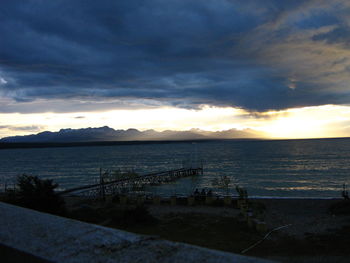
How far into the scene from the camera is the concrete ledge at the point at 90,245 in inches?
61.2

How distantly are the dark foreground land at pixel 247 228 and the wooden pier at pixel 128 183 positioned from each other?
10.9 meters

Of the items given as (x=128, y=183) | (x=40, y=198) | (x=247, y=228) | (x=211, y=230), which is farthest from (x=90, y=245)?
(x=128, y=183)

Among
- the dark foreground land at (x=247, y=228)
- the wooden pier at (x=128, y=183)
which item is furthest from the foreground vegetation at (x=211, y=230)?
the wooden pier at (x=128, y=183)

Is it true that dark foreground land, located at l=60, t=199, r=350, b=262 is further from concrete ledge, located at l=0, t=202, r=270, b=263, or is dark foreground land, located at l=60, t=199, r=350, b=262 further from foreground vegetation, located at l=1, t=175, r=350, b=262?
concrete ledge, located at l=0, t=202, r=270, b=263

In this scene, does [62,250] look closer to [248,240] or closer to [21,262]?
[21,262]

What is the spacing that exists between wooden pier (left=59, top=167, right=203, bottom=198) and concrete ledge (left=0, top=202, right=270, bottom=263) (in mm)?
24912

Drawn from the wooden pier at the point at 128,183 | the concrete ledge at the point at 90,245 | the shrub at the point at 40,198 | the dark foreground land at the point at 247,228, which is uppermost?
the concrete ledge at the point at 90,245

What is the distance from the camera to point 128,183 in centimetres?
3659

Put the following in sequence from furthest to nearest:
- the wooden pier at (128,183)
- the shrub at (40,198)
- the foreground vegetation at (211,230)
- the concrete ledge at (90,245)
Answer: the wooden pier at (128,183)
the shrub at (40,198)
the foreground vegetation at (211,230)
the concrete ledge at (90,245)

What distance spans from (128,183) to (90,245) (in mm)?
35676

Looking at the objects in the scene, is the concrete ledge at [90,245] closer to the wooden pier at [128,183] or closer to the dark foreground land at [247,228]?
the dark foreground land at [247,228]

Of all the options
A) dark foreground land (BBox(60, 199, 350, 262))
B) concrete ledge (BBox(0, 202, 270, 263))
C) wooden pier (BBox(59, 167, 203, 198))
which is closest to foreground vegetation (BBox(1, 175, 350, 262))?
dark foreground land (BBox(60, 199, 350, 262))

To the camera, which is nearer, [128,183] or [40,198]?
[40,198]

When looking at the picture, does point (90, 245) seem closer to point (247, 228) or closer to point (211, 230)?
point (211, 230)
